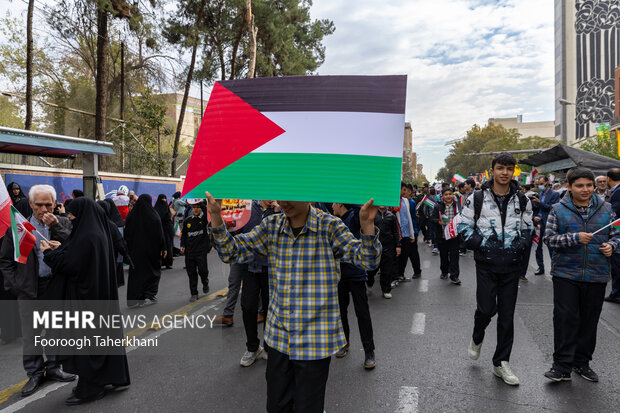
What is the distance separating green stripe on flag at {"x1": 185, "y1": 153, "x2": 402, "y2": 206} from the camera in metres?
2.28

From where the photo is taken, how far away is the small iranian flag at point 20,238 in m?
3.53

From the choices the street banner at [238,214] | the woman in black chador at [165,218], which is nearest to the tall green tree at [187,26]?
the woman in black chador at [165,218]

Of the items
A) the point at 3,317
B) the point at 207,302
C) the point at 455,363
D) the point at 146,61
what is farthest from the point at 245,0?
the point at 455,363

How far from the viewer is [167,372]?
13.8ft

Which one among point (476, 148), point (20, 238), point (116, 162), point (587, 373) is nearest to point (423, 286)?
point (587, 373)

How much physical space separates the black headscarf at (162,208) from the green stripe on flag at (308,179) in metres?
7.58

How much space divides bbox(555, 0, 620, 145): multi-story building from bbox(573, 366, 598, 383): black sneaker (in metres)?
62.2

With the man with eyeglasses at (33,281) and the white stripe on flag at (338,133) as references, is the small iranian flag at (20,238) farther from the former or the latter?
the white stripe on flag at (338,133)

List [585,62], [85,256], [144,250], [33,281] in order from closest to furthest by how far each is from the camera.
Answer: [85,256]
[33,281]
[144,250]
[585,62]

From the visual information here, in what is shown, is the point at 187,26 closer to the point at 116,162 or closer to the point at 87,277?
the point at 116,162

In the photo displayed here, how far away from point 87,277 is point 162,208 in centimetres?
635

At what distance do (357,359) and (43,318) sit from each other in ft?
10.1

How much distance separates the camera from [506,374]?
12.7 ft

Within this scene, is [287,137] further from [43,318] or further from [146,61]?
[146,61]
